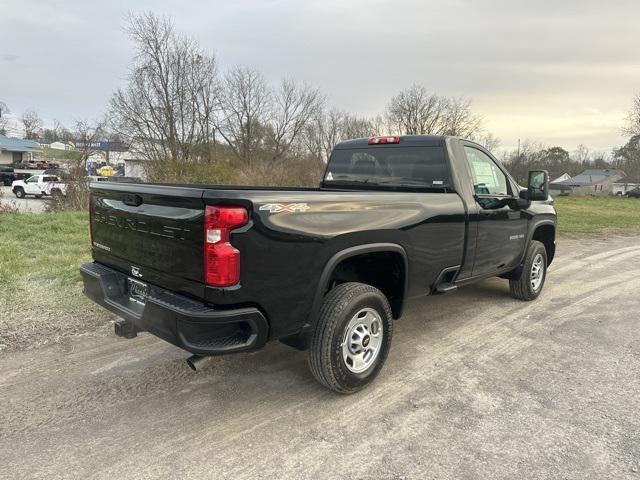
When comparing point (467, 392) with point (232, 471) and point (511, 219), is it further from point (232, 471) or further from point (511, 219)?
point (511, 219)

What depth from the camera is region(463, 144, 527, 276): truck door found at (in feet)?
15.1

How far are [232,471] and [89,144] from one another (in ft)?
53.2

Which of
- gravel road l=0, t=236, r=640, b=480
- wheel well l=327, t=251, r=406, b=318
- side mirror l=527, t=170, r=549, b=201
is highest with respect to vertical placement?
side mirror l=527, t=170, r=549, b=201

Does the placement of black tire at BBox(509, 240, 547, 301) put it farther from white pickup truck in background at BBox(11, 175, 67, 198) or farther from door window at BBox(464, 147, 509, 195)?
white pickup truck in background at BBox(11, 175, 67, 198)

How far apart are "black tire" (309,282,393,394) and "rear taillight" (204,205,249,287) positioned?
86cm

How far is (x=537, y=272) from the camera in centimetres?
596

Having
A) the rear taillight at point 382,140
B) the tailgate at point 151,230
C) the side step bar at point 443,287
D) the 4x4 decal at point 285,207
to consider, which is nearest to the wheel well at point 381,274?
the side step bar at point 443,287

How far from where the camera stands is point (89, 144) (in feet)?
52.6

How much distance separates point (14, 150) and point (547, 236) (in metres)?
71.4

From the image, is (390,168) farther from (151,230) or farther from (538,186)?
(151,230)

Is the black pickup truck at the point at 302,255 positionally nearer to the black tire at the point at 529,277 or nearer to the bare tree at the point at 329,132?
the black tire at the point at 529,277

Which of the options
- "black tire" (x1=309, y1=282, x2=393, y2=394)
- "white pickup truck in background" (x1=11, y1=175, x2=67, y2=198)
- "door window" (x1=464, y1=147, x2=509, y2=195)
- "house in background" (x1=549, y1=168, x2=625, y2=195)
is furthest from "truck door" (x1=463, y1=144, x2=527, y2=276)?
"house in background" (x1=549, y1=168, x2=625, y2=195)

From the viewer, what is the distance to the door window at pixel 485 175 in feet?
15.3

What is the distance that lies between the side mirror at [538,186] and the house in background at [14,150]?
6891cm
